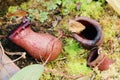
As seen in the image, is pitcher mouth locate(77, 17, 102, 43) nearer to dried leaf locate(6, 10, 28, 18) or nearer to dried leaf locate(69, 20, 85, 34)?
dried leaf locate(69, 20, 85, 34)

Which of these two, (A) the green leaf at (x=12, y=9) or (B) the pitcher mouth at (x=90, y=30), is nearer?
(B) the pitcher mouth at (x=90, y=30)

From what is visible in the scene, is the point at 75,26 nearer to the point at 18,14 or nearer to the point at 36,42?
the point at 36,42

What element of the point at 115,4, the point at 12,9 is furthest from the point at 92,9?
the point at 12,9

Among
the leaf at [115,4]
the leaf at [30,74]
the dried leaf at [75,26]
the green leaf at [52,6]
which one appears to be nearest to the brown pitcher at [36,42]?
the dried leaf at [75,26]

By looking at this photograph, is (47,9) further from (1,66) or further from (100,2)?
(1,66)

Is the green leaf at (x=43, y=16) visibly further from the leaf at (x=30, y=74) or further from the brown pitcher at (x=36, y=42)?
the leaf at (x=30, y=74)

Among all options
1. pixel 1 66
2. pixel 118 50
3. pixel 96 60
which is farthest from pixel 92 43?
pixel 1 66

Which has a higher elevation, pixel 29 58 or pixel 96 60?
pixel 96 60

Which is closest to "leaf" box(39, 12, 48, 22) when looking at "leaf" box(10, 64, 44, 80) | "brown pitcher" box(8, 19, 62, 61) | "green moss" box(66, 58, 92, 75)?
"brown pitcher" box(8, 19, 62, 61)
